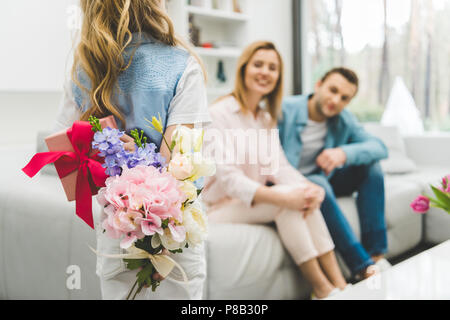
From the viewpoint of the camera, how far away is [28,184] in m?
0.85

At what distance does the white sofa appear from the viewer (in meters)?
0.89

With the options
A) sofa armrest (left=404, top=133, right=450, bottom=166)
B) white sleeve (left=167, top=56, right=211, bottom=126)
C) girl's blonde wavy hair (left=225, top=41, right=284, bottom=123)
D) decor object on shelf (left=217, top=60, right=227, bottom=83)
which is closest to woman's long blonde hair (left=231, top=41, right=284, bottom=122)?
girl's blonde wavy hair (left=225, top=41, right=284, bottom=123)

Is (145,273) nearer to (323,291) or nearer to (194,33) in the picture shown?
(323,291)

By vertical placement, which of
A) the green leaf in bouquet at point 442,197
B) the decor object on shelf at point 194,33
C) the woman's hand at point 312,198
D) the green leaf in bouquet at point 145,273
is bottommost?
the woman's hand at point 312,198

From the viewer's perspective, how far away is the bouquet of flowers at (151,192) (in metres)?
0.52

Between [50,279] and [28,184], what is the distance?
0.34m

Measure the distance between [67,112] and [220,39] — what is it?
2.49 metres

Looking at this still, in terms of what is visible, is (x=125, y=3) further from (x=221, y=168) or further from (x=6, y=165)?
(x=221, y=168)

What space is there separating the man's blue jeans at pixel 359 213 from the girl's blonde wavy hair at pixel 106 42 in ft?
3.74

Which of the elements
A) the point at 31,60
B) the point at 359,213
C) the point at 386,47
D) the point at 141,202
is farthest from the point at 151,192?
the point at 386,47

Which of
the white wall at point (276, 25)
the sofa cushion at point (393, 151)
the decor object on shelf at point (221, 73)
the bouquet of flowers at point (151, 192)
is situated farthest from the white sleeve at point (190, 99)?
the white wall at point (276, 25)

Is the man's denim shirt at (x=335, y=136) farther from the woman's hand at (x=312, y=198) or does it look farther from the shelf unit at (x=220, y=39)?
the shelf unit at (x=220, y=39)

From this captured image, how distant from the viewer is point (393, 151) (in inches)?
99.0

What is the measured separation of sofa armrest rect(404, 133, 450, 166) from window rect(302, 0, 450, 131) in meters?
0.26
